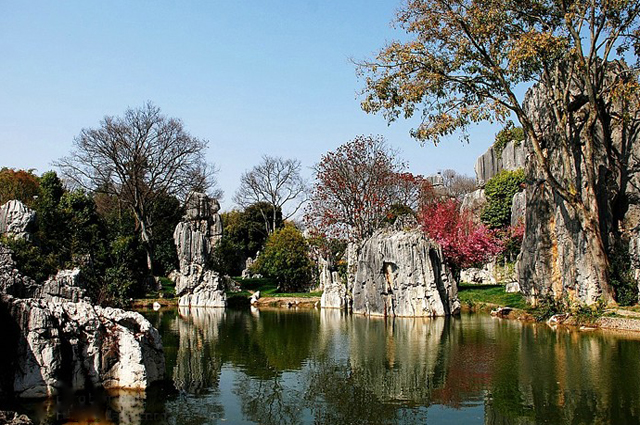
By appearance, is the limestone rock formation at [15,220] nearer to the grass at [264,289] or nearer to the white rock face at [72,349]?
the grass at [264,289]

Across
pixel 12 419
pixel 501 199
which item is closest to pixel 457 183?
pixel 501 199

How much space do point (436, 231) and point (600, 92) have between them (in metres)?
15.8

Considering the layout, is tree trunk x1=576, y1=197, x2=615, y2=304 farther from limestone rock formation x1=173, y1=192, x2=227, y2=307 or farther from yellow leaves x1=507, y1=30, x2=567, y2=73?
limestone rock formation x1=173, y1=192, x2=227, y2=307

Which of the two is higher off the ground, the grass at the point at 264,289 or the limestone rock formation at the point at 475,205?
the limestone rock formation at the point at 475,205

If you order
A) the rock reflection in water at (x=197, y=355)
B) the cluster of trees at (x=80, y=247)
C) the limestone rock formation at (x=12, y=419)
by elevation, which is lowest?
the rock reflection in water at (x=197, y=355)

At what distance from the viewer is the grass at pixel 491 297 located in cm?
2644

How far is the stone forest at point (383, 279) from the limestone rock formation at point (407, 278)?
0.30 ft

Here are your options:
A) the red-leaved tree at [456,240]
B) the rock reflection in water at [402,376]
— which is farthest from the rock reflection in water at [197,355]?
the red-leaved tree at [456,240]

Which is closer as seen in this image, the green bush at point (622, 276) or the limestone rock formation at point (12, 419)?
the limestone rock formation at point (12, 419)

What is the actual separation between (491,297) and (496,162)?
1344 inches

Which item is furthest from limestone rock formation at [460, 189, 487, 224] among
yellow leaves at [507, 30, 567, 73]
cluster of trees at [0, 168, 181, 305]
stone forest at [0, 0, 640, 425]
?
yellow leaves at [507, 30, 567, 73]

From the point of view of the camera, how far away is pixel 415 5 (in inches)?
796

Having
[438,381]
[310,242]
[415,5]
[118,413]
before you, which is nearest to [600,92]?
[415,5]

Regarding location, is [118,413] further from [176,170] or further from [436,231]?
[176,170]
